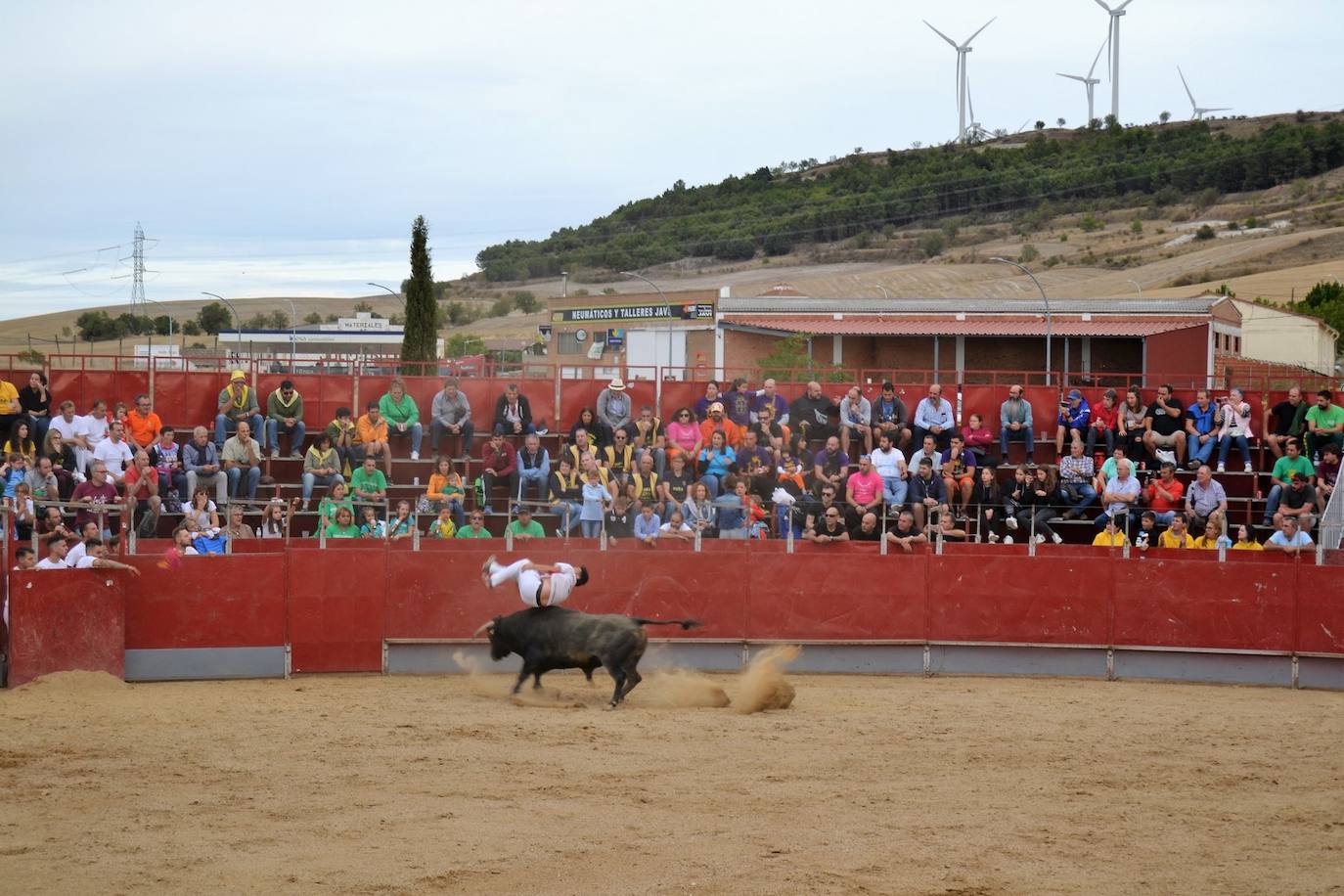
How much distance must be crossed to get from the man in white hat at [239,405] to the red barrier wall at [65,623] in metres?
5.23

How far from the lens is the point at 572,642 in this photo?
1409cm

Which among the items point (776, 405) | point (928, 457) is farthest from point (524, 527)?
point (928, 457)

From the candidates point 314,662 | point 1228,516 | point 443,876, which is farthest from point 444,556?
point 1228,516

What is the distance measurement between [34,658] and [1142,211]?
118 m

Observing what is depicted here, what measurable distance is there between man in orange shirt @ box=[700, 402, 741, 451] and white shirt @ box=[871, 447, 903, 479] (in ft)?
6.52

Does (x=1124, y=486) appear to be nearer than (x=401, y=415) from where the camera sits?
Yes

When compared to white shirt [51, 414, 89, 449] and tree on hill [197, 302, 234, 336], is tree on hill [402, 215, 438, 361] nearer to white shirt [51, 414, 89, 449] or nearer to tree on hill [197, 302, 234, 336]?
white shirt [51, 414, 89, 449]

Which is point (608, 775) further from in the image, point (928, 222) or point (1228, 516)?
point (928, 222)

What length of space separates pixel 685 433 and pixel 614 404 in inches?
52.7

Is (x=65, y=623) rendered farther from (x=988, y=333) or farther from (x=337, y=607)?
(x=988, y=333)

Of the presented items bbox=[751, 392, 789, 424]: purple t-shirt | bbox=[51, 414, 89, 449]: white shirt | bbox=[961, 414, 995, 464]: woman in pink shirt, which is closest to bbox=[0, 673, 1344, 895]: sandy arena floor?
bbox=[51, 414, 89, 449]: white shirt

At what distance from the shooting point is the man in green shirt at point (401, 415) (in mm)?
20797

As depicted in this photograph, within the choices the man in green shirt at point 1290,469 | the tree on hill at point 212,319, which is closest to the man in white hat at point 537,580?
the man in green shirt at point 1290,469

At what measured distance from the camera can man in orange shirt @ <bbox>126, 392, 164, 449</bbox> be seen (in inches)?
747
